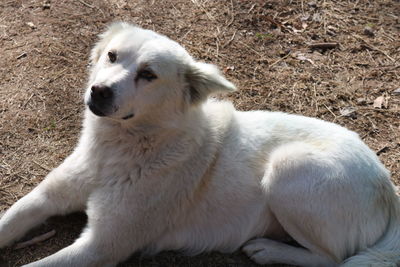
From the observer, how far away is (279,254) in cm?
389

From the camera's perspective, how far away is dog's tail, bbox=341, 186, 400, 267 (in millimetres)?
3584

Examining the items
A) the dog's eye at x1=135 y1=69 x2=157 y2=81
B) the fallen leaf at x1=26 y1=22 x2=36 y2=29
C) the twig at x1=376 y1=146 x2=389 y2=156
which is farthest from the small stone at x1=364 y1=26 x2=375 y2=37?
the fallen leaf at x1=26 y1=22 x2=36 y2=29

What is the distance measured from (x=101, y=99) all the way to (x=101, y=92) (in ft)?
0.16

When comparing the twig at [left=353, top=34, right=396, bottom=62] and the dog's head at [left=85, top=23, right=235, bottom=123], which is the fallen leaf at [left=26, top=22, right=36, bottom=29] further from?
the twig at [left=353, top=34, right=396, bottom=62]

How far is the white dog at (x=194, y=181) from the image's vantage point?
140 inches

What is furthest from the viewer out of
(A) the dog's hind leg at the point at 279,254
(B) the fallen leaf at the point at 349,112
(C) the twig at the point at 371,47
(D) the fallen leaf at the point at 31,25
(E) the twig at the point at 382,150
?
(C) the twig at the point at 371,47

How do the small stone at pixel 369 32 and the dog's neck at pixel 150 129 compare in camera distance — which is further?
the small stone at pixel 369 32

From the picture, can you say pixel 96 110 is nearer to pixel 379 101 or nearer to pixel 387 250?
pixel 387 250

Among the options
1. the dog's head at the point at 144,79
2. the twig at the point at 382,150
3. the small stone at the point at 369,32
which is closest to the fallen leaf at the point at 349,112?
the twig at the point at 382,150

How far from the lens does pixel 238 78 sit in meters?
5.79

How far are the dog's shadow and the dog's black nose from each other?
48.0 inches

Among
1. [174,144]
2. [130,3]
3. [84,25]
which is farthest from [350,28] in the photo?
[174,144]

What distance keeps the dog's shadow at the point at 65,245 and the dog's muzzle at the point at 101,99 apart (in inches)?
44.5

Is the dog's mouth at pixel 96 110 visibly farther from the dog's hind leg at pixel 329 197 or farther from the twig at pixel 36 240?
the dog's hind leg at pixel 329 197
